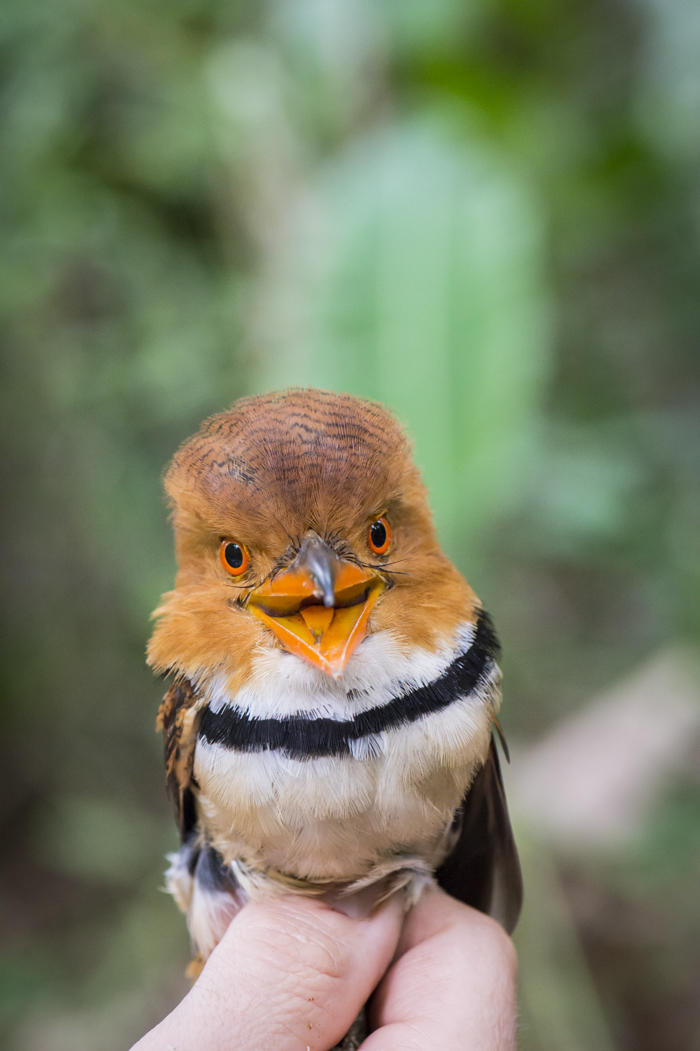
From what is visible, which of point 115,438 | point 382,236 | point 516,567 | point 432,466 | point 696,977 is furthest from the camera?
point 516,567

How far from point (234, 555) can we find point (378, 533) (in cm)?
24

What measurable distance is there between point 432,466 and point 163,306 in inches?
62.0

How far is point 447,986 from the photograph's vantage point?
167cm

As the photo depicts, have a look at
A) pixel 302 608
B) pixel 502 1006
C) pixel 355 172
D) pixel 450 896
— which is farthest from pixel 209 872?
pixel 355 172

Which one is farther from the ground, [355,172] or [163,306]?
[355,172]

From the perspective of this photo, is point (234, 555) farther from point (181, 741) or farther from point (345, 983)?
point (345, 983)

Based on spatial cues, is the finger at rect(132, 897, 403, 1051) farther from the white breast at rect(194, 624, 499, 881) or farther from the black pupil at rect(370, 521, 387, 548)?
the black pupil at rect(370, 521, 387, 548)

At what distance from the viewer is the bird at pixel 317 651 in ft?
4.77

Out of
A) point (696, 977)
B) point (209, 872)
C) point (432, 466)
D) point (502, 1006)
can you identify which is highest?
point (432, 466)

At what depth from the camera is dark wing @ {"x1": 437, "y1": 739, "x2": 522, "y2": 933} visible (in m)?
1.83

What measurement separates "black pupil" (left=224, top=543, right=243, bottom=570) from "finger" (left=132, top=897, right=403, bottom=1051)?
63 centimetres

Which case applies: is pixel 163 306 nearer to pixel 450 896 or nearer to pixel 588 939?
pixel 450 896

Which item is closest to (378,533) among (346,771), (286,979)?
(346,771)

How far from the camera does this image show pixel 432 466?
237 centimetres
